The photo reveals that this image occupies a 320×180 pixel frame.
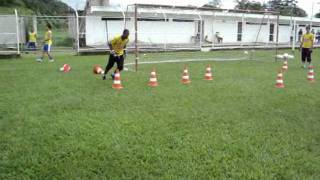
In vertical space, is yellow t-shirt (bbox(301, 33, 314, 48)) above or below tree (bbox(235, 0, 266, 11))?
below

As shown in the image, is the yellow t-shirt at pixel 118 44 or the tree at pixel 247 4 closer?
the yellow t-shirt at pixel 118 44

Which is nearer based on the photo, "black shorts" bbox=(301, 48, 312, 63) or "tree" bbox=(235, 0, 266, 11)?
"black shorts" bbox=(301, 48, 312, 63)

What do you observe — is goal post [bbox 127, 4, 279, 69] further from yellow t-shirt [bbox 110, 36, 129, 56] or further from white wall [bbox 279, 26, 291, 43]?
yellow t-shirt [bbox 110, 36, 129, 56]

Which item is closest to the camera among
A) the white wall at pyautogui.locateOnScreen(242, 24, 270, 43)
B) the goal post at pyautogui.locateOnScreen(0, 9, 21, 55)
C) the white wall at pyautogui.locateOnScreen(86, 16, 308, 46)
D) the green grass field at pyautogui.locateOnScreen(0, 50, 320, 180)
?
the green grass field at pyautogui.locateOnScreen(0, 50, 320, 180)

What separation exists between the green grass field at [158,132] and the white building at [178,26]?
14.7 meters

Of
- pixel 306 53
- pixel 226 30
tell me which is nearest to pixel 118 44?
pixel 306 53

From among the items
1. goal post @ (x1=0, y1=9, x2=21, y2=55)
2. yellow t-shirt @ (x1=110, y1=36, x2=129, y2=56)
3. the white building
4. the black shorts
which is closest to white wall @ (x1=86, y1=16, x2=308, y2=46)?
the white building

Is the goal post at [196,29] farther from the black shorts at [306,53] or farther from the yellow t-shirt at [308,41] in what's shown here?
the yellow t-shirt at [308,41]

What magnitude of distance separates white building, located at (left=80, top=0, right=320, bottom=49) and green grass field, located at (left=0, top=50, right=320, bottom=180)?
14.7 metres

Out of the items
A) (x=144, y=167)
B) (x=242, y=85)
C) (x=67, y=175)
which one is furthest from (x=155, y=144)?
(x=242, y=85)

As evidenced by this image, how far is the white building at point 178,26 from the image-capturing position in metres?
27.6

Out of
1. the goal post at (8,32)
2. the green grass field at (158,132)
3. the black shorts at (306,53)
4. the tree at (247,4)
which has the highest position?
the tree at (247,4)

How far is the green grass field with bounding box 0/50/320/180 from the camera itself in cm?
480

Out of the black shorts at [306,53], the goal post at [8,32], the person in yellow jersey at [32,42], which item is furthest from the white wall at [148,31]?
the black shorts at [306,53]
